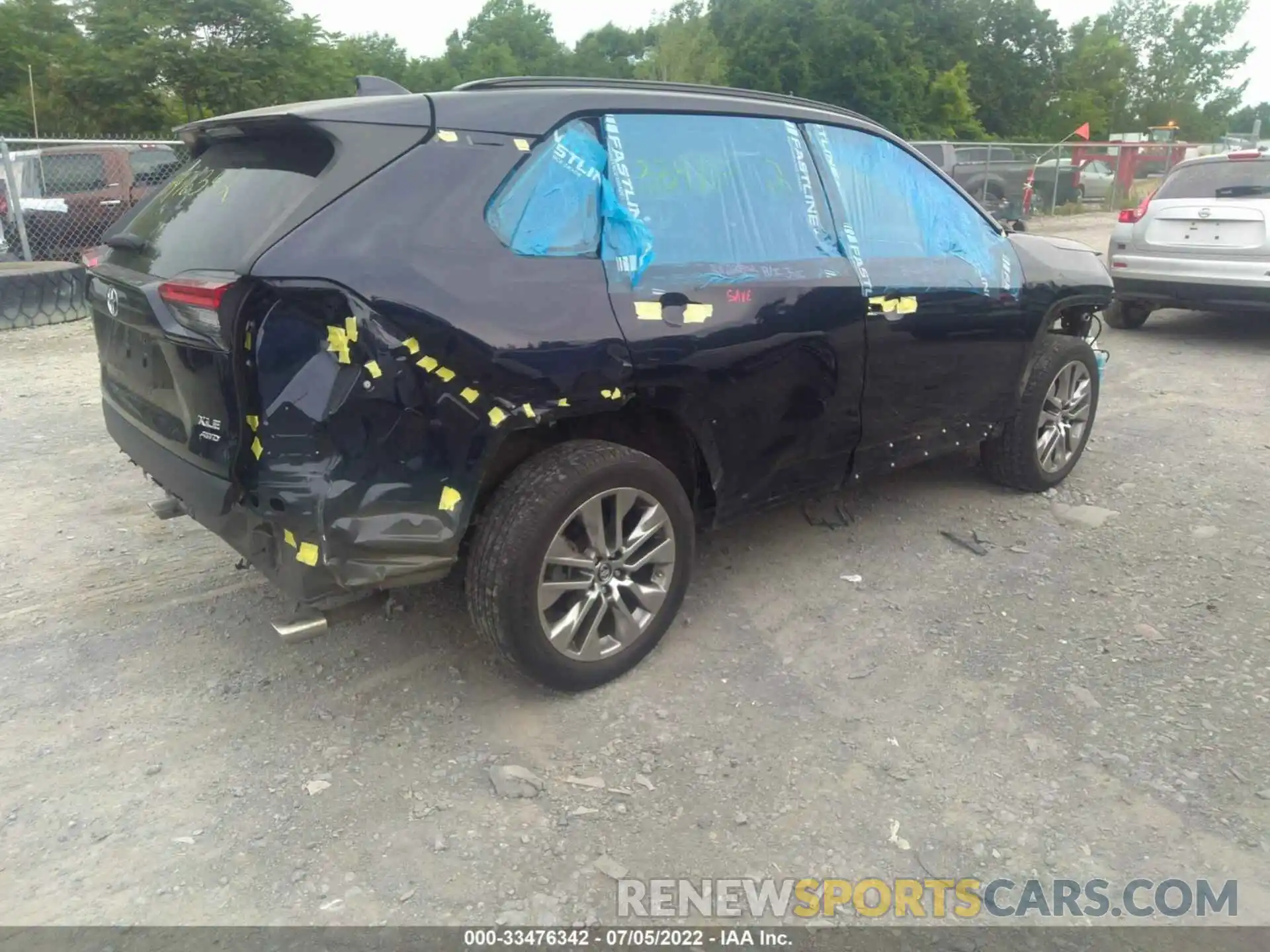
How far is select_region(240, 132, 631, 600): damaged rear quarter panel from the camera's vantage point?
2586 millimetres

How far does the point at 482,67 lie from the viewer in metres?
56.1

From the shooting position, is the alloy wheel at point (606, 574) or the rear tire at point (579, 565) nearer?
the rear tire at point (579, 565)

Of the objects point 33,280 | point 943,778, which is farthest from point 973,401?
point 33,280

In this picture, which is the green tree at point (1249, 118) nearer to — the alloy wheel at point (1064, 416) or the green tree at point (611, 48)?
the green tree at point (611, 48)

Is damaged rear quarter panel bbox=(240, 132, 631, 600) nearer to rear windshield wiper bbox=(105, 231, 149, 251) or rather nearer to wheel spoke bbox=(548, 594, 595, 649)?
wheel spoke bbox=(548, 594, 595, 649)

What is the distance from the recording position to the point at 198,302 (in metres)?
2.64

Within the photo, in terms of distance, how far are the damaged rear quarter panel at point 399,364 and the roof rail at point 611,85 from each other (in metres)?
0.41

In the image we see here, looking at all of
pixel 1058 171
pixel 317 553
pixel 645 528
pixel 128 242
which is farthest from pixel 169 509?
pixel 1058 171

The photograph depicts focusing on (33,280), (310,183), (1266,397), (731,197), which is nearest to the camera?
(310,183)

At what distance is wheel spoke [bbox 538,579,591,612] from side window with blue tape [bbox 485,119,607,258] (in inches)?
40.8

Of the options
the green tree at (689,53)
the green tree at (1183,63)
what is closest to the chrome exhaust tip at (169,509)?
the green tree at (689,53)

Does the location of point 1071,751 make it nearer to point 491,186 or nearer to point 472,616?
point 472,616

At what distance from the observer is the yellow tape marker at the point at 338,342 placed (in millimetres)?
2576

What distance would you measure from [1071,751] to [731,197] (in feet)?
7.19
